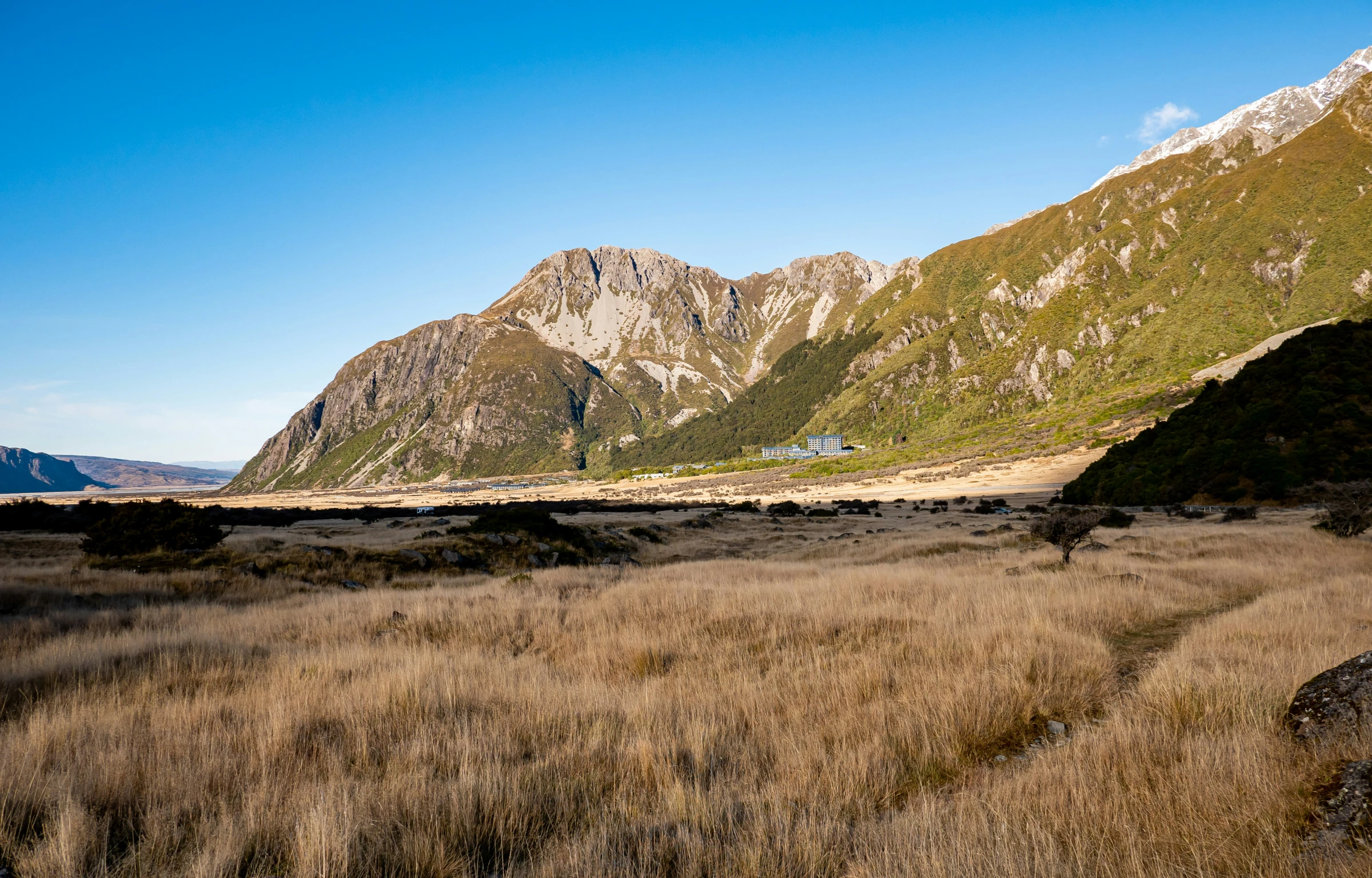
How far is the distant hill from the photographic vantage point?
30219 millimetres

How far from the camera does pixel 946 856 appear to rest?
292cm

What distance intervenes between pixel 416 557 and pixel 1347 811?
2185cm

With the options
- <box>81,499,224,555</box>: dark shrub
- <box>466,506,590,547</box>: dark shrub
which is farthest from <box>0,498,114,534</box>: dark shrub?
<box>466,506,590,547</box>: dark shrub

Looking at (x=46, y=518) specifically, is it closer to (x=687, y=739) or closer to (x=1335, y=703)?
(x=687, y=739)

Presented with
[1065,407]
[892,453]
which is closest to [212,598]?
[892,453]

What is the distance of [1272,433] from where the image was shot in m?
33.6

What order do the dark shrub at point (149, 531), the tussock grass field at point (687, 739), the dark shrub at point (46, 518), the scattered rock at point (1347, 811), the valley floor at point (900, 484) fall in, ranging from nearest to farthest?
the scattered rock at point (1347, 811), the tussock grass field at point (687, 739), the dark shrub at point (149, 531), the dark shrub at point (46, 518), the valley floor at point (900, 484)

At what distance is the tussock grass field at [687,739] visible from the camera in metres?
3.17

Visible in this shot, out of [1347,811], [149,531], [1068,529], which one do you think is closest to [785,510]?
[1068,529]

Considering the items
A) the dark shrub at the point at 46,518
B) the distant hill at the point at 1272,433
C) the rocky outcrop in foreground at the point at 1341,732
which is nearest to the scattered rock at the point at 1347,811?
the rocky outcrop in foreground at the point at 1341,732

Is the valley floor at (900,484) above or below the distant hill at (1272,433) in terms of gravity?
below

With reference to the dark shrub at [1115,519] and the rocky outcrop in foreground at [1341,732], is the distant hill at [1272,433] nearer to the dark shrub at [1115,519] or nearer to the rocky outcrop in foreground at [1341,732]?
the dark shrub at [1115,519]

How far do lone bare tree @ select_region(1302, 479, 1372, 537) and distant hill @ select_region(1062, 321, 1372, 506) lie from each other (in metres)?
11.8

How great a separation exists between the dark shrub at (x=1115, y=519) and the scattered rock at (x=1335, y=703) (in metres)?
27.7
